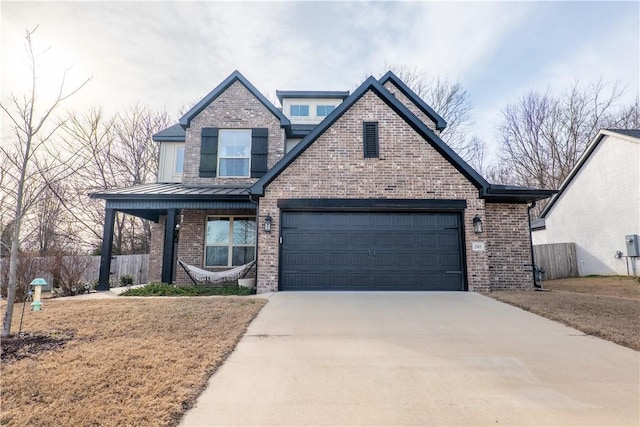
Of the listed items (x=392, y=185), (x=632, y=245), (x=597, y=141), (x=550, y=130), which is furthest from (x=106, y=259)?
(x=550, y=130)

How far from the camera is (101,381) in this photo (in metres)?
3.15

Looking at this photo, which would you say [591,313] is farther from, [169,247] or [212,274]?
[169,247]

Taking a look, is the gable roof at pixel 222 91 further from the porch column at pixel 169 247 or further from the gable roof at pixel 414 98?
the gable roof at pixel 414 98

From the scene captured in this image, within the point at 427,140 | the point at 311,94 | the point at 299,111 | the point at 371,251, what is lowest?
the point at 371,251

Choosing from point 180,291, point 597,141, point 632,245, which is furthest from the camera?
point 597,141

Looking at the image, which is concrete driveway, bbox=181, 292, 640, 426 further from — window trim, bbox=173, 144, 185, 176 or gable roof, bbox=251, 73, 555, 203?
window trim, bbox=173, 144, 185, 176

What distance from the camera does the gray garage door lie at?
866 centimetres

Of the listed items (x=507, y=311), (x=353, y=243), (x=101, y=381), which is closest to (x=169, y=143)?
(x=353, y=243)

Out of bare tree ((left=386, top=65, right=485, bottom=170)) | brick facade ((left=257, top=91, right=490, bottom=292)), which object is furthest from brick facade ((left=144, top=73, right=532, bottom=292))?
bare tree ((left=386, top=65, right=485, bottom=170))

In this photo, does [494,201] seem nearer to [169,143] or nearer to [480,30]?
[480,30]

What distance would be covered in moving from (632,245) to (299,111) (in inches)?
606

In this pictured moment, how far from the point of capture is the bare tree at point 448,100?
20.7m

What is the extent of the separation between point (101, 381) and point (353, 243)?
6463 mm

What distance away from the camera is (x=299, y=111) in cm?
1586
